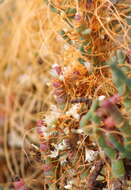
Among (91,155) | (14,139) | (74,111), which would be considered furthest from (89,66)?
(14,139)

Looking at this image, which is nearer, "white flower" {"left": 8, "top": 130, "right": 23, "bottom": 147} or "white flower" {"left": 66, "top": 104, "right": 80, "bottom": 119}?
"white flower" {"left": 66, "top": 104, "right": 80, "bottom": 119}

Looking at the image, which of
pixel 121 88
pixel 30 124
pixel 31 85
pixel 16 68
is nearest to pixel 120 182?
pixel 121 88

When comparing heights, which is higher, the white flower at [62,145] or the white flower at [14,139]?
the white flower at [14,139]

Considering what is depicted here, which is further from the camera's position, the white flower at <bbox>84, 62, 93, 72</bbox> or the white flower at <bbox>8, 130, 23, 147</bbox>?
the white flower at <bbox>8, 130, 23, 147</bbox>

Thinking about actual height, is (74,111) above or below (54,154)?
above

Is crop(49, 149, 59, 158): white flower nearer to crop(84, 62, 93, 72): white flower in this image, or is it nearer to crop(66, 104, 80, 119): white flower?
crop(66, 104, 80, 119): white flower

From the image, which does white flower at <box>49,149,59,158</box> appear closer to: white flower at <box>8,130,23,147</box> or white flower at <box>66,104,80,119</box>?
white flower at <box>66,104,80,119</box>

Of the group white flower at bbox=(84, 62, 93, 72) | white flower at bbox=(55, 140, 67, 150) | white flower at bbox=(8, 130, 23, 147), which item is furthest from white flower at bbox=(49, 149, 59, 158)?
white flower at bbox=(8, 130, 23, 147)

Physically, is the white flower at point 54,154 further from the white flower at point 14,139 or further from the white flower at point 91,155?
the white flower at point 14,139

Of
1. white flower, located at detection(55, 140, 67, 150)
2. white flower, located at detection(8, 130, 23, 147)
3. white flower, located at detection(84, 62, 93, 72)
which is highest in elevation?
white flower, located at detection(84, 62, 93, 72)

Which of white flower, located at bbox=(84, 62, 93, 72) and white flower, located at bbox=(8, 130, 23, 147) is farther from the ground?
white flower, located at bbox=(84, 62, 93, 72)

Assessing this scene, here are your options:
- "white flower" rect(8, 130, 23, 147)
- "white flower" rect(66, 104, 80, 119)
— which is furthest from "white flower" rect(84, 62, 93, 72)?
"white flower" rect(8, 130, 23, 147)

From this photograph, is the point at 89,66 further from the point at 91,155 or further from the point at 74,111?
the point at 91,155

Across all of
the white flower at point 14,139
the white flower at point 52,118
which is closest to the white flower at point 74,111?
the white flower at point 52,118
